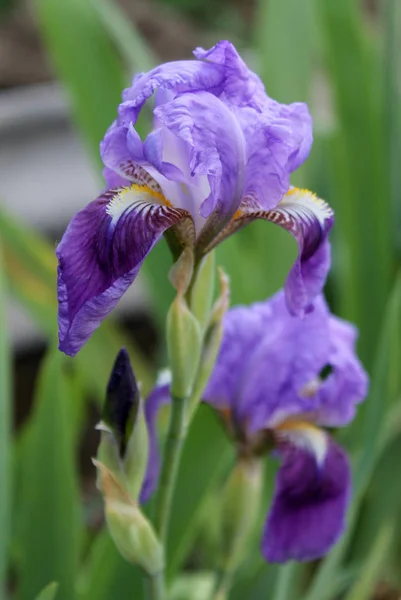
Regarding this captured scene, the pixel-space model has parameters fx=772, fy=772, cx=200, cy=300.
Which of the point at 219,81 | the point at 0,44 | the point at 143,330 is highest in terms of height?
the point at 0,44

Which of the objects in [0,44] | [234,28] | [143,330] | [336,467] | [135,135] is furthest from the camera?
[234,28]

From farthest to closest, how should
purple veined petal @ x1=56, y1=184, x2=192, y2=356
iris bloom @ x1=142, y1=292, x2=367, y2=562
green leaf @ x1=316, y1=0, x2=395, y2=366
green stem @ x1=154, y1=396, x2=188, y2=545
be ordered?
1. green leaf @ x1=316, y1=0, x2=395, y2=366
2. iris bloom @ x1=142, y1=292, x2=367, y2=562
3. green stem @ x1=154, y1=396, x2=188, y2=545
4. purple veined petal @ x1=56, y1=184, x2=192, y2=356

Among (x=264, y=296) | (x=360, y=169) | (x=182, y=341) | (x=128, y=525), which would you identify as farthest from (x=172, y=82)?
(x=360, y=169)

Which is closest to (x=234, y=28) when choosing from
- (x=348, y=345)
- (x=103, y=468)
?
(x=348, y=345)

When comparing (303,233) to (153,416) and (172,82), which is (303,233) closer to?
(172,82)

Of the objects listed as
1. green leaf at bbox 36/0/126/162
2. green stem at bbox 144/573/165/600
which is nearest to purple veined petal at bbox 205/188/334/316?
green stem at bbox 144/573/165/600

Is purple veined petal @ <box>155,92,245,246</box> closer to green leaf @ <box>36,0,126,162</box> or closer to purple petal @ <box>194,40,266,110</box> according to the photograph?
purple petal @ <box>194,40,266,110</box>

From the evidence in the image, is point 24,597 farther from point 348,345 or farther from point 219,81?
point 219,81
